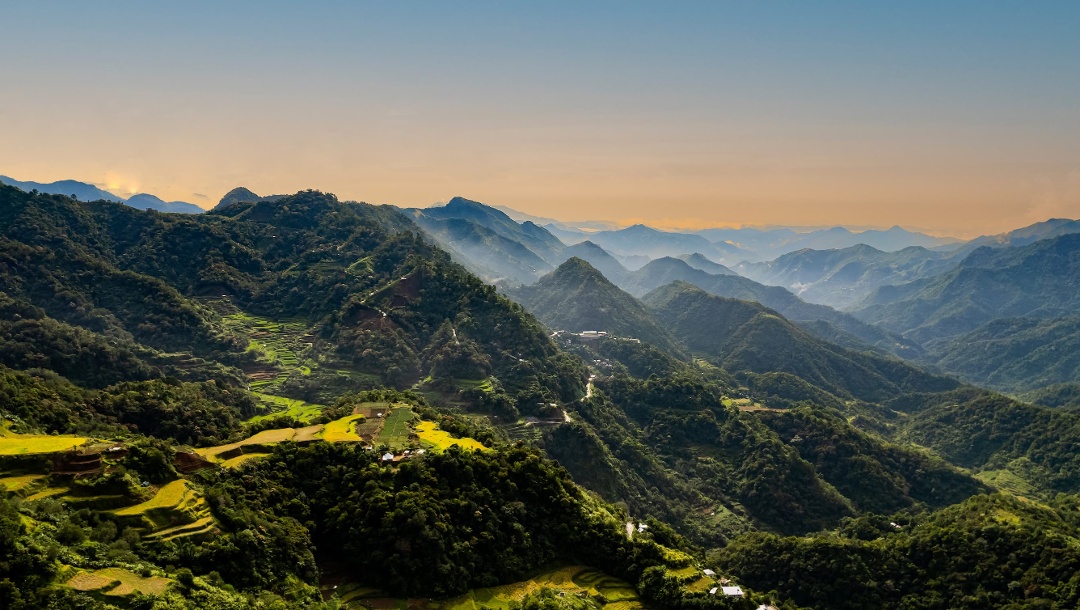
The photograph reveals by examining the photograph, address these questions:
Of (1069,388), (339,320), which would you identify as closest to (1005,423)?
(1069,388)

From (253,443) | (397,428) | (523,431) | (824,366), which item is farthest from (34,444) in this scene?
(824,366)

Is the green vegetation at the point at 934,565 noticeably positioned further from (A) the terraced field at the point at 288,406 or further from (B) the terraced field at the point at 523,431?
(A) the terraced field at the point at 288,406

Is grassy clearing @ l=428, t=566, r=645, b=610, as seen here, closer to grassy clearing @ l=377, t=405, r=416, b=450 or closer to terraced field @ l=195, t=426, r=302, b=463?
grassy clearing @ l=377, t=405, r=416, b=450

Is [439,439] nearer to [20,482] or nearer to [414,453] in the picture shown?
[414,453]

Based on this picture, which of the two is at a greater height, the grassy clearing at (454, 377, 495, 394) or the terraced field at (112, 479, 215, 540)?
the terraced field at (112, 479, 215, 540)

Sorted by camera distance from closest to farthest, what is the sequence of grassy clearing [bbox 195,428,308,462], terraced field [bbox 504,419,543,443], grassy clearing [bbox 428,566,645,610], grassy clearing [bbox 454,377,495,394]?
grassy clearing [bbox 428,566,645,610] < grassy clearing [bbox 195,428,308,462] < terraced field [bbox 504,419,543,443] < grassy clearing [bbox 454,377,495,394]

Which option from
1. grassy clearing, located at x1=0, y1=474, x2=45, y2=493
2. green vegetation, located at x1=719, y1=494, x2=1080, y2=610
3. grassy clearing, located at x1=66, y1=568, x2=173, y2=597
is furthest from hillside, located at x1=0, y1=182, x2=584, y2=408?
grassy clearing, located at x1=66, y1=568, x2=173, y2=597

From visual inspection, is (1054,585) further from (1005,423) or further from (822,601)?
(1005,423)
